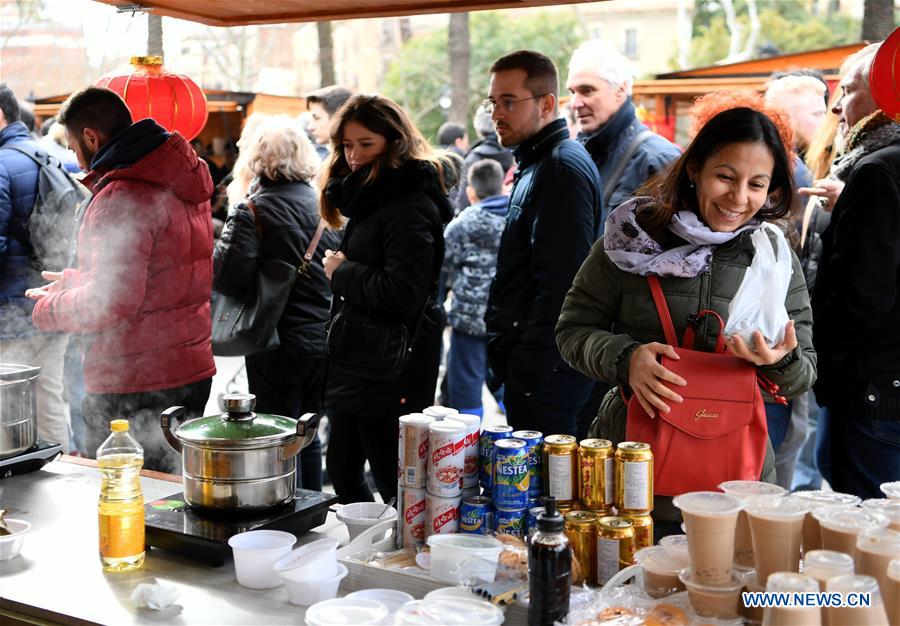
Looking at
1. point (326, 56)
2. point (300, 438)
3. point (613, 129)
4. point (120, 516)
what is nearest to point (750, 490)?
point (300, 438)

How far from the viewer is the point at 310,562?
176cm

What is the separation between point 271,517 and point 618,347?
0.84 m

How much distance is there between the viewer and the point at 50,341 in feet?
14.3

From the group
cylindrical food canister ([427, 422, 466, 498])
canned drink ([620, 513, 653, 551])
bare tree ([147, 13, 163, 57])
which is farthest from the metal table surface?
bare tree ([147, 13, 163, 57])

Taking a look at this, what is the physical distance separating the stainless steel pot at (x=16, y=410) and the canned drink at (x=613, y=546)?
1.62m

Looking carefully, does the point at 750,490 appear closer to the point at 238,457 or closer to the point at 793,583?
the point at 793,583

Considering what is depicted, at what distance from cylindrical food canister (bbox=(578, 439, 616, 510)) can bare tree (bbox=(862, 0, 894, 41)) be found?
364 inches

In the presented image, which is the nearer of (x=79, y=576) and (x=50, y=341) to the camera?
(x=79, y=576)

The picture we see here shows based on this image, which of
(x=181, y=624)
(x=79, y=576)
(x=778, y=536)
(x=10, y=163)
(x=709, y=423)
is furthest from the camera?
(x=10, y=163)

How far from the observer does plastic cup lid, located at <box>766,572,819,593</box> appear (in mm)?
1324

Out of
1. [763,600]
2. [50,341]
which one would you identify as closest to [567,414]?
[763,600]

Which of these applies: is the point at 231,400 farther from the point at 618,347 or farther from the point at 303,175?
the point at 303,175

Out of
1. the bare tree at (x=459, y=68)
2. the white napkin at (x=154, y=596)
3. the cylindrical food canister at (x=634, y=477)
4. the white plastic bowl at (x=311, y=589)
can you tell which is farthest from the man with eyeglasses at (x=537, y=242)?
the bare tree at (x=459, y=68)

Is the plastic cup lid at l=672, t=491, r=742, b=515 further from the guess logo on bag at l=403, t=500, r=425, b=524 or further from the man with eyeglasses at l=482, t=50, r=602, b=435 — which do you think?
the man with eyeglasses at l=482, t=50, r=602, b=435
